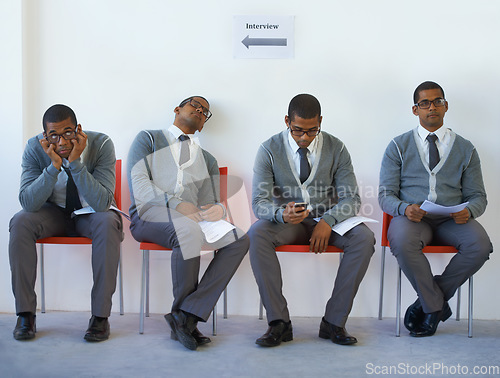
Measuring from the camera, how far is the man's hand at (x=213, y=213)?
327 centimetres

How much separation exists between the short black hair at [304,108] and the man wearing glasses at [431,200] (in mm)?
592

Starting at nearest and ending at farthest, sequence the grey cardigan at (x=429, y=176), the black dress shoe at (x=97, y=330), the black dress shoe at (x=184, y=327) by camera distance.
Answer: the black dress shoe at (x=184, y=327)
the black dress shoe at (x=97, y=330)
the grey cardigan at (x=429, y=176)

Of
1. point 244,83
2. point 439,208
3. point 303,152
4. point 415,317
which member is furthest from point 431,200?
point 244,83

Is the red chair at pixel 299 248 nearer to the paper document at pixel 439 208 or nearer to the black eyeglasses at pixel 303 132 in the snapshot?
the paper document at pixel 439 208

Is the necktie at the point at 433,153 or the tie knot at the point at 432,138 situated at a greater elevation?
the tie knot at the point at 432,138

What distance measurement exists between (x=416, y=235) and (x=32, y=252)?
2103 mm

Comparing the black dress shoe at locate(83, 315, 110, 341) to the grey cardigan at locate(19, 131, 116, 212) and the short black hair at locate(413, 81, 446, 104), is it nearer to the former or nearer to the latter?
the grey cardigan at locate(19, 131, 116, 212)

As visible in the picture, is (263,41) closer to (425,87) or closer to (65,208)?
(425,87)

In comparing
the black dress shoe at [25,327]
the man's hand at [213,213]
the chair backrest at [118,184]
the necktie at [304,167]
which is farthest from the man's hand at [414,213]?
the black dress shoe at [25,327]

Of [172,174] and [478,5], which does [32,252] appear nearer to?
[172,174]

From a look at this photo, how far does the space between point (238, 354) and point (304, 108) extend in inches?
54.8

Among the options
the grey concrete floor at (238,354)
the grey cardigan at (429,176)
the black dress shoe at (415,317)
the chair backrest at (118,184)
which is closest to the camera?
the grey concrete floor at (238,354)

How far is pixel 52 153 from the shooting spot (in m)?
3.09

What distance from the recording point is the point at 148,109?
3826 mm
